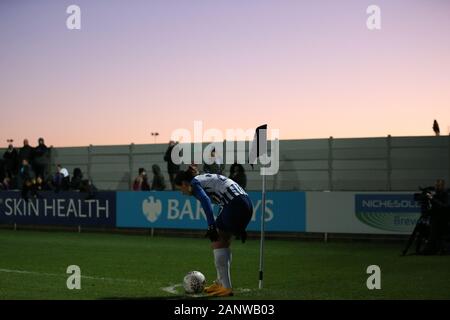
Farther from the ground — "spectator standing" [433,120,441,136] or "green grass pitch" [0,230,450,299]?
"spectator standing" [433,120,441,136]

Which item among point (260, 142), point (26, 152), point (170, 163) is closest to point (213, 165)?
point (170, 163)

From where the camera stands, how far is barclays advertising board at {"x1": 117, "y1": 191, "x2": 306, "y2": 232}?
23.7 meters

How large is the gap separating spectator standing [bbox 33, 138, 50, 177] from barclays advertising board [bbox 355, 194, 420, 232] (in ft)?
43.6

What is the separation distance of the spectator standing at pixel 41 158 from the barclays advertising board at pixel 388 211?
43.6ft

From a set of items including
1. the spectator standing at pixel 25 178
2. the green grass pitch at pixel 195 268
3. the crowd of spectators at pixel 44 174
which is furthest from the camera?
the spectator standing at pixel 25 178

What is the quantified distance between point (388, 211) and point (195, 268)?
793cm

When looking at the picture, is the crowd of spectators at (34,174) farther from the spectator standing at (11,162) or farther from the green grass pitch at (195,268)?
the green grass pitch at (195,268)

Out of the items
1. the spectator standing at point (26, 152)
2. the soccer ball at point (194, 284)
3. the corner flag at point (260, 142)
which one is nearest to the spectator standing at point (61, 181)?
the spectator standing at point (26, 152)

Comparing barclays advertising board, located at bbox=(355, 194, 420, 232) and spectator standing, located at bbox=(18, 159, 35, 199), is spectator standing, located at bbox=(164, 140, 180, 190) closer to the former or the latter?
spectator standing, located at bbox=(18, 159, 35, 199)

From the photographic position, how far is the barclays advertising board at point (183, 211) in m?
23.7

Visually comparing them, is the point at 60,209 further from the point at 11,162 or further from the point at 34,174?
the point at 11,162

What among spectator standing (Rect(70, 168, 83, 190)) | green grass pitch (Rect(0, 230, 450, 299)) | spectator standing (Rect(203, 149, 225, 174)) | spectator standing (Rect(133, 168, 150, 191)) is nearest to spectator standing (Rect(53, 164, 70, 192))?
spectator standing (Rect(70, 168, 83, 190))

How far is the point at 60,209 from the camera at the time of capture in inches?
1124
